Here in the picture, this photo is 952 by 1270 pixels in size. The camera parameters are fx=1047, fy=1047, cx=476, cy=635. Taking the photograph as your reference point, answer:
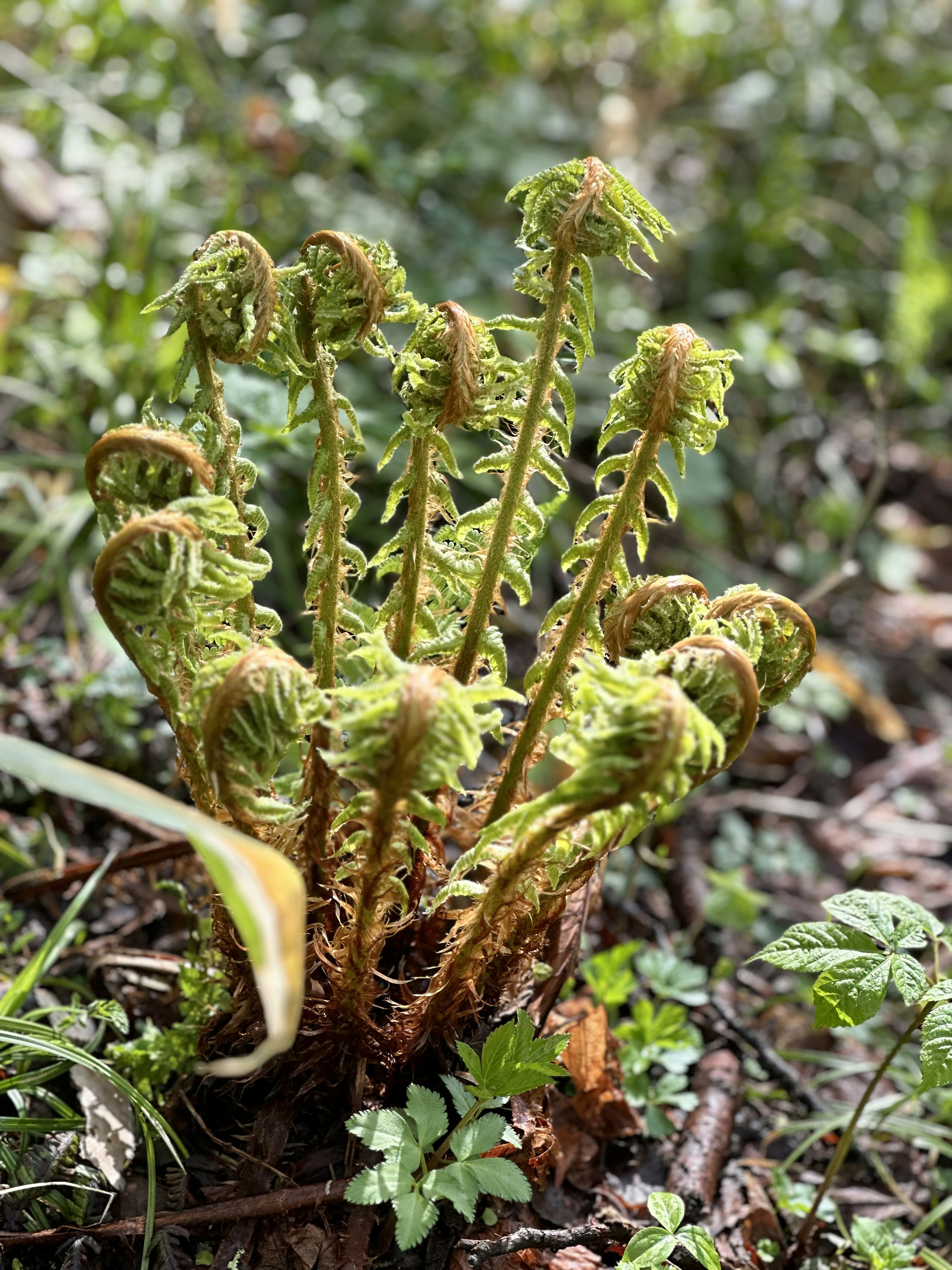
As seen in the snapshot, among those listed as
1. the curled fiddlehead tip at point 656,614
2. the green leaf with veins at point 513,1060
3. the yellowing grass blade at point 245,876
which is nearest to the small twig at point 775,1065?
the green leaf with veins at point 513,1060

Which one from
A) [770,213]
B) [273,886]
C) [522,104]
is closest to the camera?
[273,886]

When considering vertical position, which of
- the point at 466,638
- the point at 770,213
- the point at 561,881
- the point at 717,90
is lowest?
the point at 561,881

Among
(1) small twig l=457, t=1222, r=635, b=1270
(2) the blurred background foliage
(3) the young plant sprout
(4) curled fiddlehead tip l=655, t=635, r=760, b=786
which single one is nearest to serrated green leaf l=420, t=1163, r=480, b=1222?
(3) the young plant sprout

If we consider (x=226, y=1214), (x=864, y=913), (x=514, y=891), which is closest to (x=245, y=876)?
(x=514, y=891)

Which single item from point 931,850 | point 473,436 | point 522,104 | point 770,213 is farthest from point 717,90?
point 931,850

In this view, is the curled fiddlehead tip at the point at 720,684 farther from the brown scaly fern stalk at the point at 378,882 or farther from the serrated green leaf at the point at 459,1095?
the serrated green leaf at the point at 459,1095

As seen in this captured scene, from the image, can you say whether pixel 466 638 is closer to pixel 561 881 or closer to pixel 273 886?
pixel 561 881

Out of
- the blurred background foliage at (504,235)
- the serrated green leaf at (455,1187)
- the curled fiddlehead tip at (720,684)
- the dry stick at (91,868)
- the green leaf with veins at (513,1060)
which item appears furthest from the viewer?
the blurred background foliage at (504,235)

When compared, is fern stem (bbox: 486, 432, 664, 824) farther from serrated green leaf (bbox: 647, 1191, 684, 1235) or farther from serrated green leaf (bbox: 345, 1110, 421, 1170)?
serrated green leaf (bbox: 647, 1191, 684, 1235)

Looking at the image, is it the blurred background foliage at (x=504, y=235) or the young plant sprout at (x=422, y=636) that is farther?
the blurred background foliage at (x=504, y=235)
